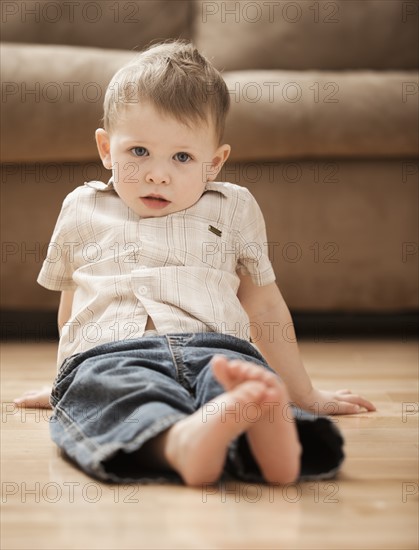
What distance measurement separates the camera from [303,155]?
1.67 meters

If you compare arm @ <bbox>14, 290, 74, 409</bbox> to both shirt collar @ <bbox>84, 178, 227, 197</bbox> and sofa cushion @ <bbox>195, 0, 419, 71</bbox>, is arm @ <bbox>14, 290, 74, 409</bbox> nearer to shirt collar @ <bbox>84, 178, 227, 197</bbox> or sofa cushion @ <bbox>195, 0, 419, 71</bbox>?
shirt collar @ <bbox>84, 178, 227, 197</bbox>

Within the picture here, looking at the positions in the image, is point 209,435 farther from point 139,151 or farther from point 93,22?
point 93,22

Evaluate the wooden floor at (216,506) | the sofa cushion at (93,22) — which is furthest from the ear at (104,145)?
the sofa cushion at (93,22)

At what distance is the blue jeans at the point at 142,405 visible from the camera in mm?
856

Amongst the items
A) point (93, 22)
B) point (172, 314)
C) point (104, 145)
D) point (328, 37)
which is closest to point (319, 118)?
point (328, 37)

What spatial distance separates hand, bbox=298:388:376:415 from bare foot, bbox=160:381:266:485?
0.32 metres

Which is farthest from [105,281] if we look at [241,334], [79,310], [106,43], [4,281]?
[106,43]

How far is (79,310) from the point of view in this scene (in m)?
1.06

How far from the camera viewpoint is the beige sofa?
5.34 ft

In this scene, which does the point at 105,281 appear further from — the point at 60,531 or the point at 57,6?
the point at 57,6

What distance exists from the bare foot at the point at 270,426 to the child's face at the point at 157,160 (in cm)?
32

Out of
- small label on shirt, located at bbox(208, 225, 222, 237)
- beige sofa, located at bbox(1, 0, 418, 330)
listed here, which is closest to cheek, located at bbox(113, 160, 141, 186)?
small label on shirt, located at bbox(208, 225, 222, 237)

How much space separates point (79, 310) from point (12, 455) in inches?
7.4

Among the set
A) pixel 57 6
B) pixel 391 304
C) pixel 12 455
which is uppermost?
pixel 57 6
